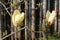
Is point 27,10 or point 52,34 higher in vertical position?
point 27,10

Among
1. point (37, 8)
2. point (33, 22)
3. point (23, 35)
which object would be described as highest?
point (37, 8)

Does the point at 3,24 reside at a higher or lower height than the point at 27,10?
lower

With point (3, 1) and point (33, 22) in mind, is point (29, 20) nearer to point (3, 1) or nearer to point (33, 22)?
point (33, 22)

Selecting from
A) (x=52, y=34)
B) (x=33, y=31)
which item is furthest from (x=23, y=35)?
(x=52, y=34)

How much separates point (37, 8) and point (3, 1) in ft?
0.93

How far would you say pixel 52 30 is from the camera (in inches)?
42.7

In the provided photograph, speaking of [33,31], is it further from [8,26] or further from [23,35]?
[8,26]

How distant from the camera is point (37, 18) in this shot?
43.8 inches

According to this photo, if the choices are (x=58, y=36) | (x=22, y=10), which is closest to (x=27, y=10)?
(x=22, y=10)

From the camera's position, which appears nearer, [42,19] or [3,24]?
[42,19]

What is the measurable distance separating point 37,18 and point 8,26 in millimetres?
252

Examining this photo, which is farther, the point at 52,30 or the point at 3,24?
the point at 3,24

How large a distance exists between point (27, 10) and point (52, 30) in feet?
0.80

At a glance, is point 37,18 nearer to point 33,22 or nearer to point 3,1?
point 33,22
